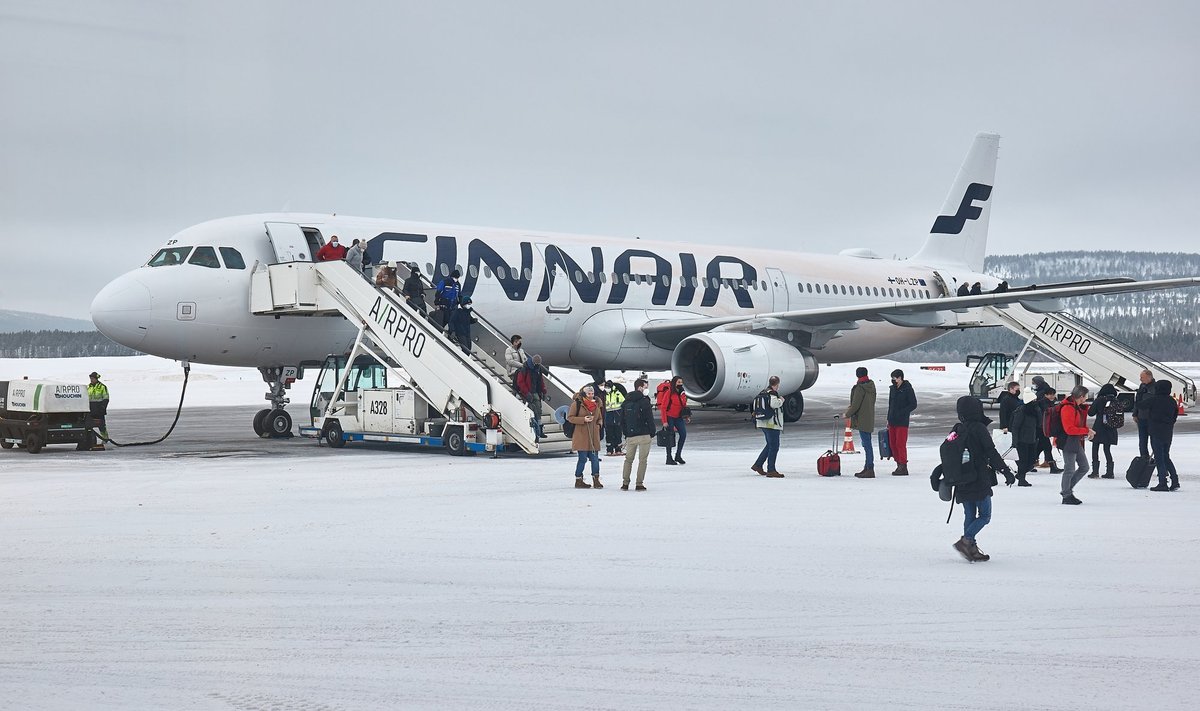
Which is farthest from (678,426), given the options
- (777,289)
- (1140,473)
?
(777,289)

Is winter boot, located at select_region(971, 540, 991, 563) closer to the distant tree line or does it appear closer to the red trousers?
the red trousers

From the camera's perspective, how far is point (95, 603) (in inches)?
292

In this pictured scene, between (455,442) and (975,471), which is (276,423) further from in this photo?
(975,471)

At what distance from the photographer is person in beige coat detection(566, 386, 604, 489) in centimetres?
1370

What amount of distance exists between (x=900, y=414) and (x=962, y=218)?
23221mm

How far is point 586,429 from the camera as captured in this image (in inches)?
541

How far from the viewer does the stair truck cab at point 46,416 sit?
19.4 m

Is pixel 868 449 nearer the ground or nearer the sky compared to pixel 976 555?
nearer the sky

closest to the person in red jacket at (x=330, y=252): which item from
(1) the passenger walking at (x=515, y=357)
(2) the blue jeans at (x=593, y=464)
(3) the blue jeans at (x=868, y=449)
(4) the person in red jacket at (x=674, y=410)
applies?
(1) the passenger walking at (x=515, y=357)

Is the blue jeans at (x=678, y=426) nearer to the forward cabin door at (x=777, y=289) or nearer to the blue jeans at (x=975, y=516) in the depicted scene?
the blue jeans at (x=975, y=516)

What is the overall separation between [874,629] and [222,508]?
738 cm

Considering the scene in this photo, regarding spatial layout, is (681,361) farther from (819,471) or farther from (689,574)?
(689,574)

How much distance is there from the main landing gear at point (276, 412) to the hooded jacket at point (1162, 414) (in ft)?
48.7

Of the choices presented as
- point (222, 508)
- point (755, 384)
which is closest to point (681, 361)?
point (755, 384)
